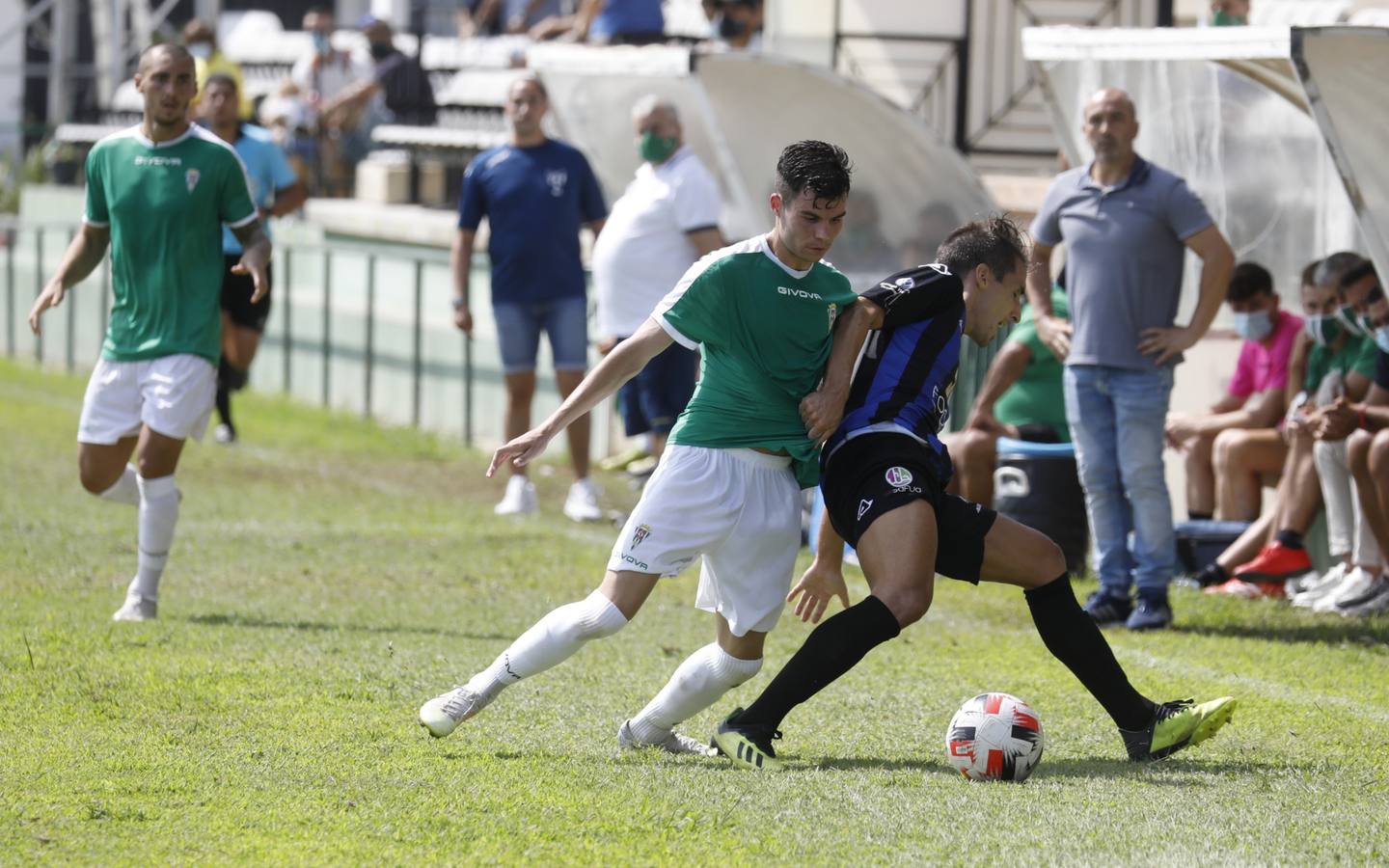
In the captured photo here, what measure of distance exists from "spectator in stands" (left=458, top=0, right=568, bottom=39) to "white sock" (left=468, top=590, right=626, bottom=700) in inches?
659

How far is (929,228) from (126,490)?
6.35 meters

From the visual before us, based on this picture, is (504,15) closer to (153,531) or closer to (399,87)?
(399,87)

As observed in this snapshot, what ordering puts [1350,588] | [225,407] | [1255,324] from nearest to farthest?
1. [1350,588]
2. [1255,324]
3. [225,407]

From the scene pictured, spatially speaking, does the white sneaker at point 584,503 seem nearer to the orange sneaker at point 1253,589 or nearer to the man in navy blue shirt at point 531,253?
the man in navy blue shirt at point 531,253

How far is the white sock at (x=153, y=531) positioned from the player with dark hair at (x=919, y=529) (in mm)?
3297

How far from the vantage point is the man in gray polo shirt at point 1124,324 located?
8.70 meters

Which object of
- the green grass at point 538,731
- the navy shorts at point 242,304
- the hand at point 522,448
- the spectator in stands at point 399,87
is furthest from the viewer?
the spectator in stands at point 399,87

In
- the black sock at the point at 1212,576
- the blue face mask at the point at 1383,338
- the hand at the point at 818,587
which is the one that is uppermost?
the blue face mask at the point at 1383,338

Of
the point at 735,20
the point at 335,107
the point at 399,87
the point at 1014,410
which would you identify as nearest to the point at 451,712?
the point at 1014,410

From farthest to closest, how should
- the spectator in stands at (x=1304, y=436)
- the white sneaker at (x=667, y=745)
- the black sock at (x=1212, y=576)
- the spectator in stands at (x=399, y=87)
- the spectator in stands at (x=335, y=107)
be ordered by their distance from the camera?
the spectator in stands at (x=335, y=107)
the spectator in stands at (x=399, y=87)
the black sock at (x=1212, y=576)
the spectator in stands at (x=1304, y=436)
the white sneaker at (x=667, y=745)

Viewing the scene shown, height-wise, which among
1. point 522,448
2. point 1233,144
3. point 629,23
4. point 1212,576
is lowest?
point 1212,576

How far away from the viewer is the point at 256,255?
839 centimetres

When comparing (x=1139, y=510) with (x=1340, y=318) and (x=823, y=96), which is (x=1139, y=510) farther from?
(x=823, y=96)

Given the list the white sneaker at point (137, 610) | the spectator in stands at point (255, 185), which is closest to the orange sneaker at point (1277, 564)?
the white sneaker at point (137, 610)
